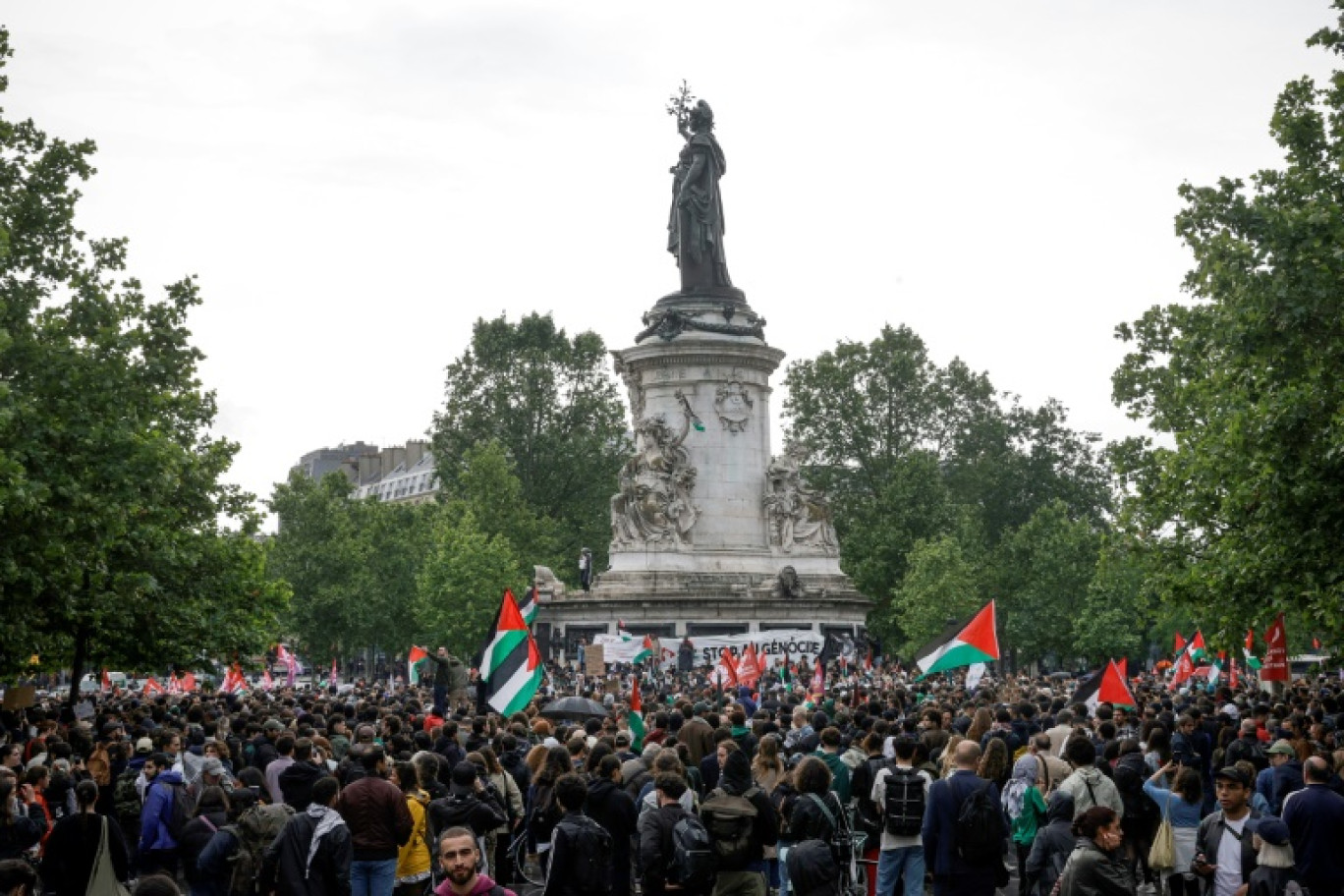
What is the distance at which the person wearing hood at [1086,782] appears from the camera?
43.5ft

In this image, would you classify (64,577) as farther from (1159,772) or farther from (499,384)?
(499,384)

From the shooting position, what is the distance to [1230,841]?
40.2 feet

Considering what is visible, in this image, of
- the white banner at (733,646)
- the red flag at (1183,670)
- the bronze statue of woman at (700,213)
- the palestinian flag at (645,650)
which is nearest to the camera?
the red flag at (1183,670)

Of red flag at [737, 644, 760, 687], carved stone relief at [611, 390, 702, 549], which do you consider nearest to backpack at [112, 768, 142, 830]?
red flag at [737, 644, 760, 687]

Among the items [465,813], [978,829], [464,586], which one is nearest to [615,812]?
[465,813]

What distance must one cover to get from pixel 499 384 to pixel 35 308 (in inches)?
2145

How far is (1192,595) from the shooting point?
1013 inches

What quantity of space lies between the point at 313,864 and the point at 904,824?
4752 mm

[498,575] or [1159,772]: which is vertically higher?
[498,575]

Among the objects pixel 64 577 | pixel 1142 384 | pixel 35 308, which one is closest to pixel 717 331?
pixel 1142 384

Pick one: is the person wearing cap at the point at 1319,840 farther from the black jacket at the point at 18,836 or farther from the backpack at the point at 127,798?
the backpack at the point at 127,798

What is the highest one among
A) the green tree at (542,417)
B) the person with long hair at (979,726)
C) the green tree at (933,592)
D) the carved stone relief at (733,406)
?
the green tree at (542,417)

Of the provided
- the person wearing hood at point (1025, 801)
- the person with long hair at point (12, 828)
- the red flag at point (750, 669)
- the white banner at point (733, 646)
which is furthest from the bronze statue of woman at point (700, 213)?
the person with long hair at point (12, 828)

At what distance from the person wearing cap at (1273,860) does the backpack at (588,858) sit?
453 cm
